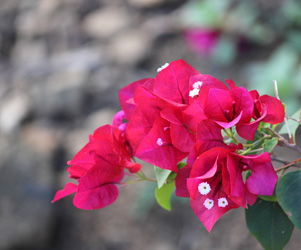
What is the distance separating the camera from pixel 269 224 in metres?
0.67

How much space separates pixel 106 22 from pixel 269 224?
260 centimetres

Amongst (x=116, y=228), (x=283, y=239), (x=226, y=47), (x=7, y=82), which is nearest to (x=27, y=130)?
(x=7, y=82)

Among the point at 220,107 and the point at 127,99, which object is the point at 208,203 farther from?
the point at 127,99

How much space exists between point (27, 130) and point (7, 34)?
1215 mm

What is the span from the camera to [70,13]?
321cm

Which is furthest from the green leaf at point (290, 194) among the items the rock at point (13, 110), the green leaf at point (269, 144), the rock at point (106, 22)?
the rock at point (106, 22)

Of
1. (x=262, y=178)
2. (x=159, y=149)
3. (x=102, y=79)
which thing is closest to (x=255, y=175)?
(x=262, y=178)

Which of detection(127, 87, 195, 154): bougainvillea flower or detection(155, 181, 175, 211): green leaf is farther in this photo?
detection(155, 181, 175, 211): green leaf

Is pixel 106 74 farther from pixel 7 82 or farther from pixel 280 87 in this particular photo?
pixel 280 87

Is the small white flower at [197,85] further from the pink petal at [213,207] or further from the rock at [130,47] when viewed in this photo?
the rock at [130,47]

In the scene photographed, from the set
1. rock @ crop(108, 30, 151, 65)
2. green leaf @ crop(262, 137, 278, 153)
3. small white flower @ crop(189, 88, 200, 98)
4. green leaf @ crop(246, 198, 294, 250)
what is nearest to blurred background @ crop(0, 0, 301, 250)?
rock @ crop(108, 30, 151, 65)

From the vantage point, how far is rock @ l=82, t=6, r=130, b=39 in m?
2.98

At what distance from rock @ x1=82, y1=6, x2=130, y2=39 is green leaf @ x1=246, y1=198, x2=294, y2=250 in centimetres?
246

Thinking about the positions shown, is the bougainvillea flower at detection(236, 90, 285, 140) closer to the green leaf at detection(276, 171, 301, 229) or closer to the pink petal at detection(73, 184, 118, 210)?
the green leaf at detection(276, 171, 301, 229)
